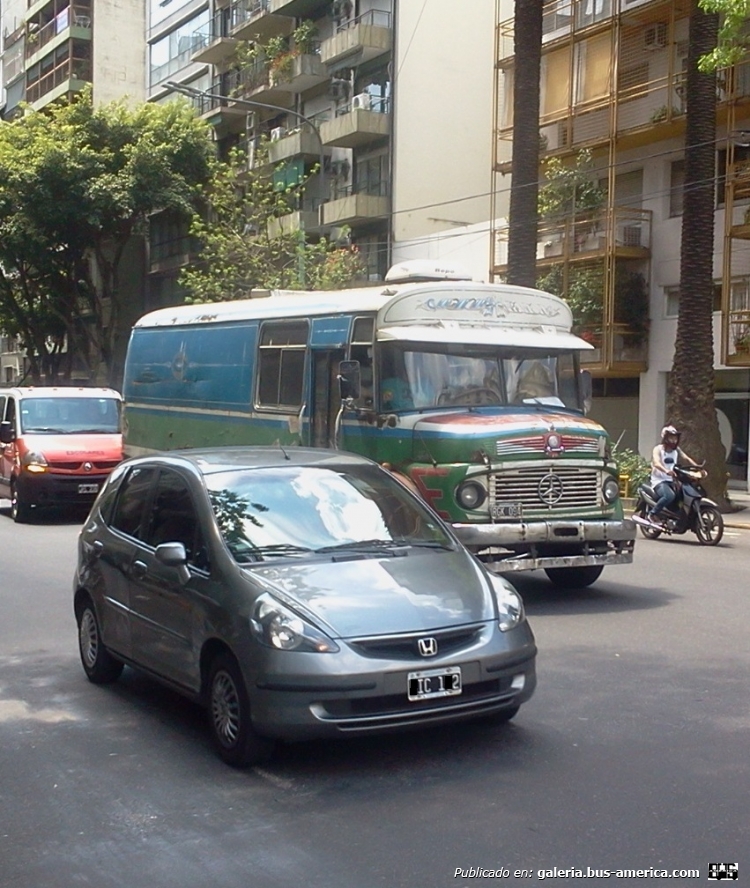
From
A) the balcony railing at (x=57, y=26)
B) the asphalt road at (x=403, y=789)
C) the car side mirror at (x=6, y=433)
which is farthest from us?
the balcony railing at (x=57, y=26)

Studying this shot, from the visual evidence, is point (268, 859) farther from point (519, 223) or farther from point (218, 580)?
point (519, 223)

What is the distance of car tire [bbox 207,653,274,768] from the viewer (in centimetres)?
634

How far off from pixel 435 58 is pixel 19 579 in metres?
28.2

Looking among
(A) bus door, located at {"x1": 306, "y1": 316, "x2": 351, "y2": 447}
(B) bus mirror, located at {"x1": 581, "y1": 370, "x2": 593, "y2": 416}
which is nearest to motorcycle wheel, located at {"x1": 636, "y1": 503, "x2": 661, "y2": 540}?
(B) bus mirror, located at {"x1": 581, "y1": 370, "x2": 593, "y2": 416}

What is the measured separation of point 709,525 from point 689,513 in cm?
30

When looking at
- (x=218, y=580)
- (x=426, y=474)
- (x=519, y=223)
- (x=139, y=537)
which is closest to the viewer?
(x=218, y=580)

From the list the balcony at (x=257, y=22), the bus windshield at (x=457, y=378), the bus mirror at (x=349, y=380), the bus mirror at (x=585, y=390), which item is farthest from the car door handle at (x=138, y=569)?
the balcony at (x=257, y=22)

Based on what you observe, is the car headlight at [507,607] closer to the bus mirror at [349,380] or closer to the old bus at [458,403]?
the old bus at [458,403]

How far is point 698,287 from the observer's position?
21500 mm

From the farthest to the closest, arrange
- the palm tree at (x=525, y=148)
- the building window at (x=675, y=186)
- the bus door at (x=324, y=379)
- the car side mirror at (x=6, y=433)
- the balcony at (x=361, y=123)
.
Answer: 1. the balcony at (x=361, y=123)
2. the building window at (x=675, y=186)
3. the palm tree at (x=525, y=148)
4. the car side mirror at (x=6, y=433)
5. the bus door at (x=324, y=379)

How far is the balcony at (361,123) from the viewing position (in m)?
37.0

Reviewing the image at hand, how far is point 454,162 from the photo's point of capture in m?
38.5

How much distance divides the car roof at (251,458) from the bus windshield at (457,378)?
408 cm

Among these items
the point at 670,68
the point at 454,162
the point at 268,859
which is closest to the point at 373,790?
the point at 268,859
